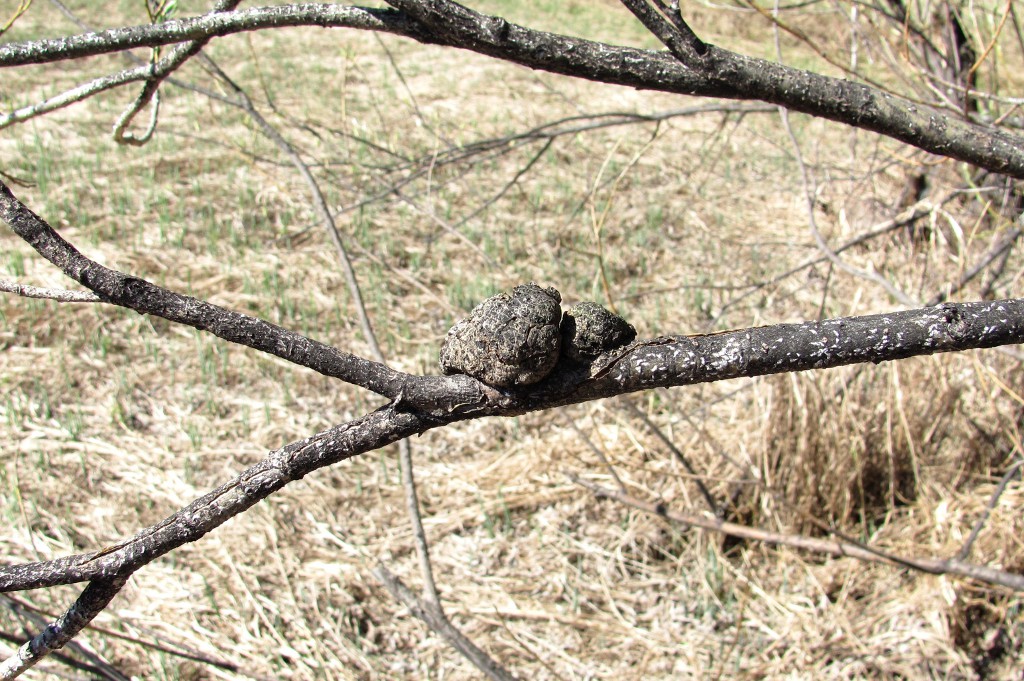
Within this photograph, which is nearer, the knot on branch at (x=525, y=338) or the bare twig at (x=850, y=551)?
the knot on branch at (x=525, y=338)

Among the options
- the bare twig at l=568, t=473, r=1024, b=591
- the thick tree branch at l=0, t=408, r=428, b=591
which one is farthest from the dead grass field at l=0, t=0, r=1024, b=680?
the thick tree branch at l=0, t=408, r=428, b=591

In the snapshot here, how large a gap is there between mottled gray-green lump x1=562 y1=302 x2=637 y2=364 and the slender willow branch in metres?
0.28

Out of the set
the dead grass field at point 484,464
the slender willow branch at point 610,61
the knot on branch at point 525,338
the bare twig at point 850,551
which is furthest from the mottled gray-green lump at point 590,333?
the bare twig at point 850,551

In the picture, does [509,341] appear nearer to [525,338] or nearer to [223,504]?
[525,338]

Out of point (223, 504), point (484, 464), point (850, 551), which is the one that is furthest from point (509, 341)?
point (484, 464)

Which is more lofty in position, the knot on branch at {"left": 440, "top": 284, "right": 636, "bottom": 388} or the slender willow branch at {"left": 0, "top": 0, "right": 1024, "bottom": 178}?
the slender willow branch at {"left": 0, "top": 0, "right": 1024, "bottom": 178}

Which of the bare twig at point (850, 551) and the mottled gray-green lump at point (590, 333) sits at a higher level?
the mottled gray-green lump at point (590, 333)

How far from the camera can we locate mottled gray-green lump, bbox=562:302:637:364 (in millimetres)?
819

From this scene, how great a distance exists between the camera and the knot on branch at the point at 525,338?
0.79 m

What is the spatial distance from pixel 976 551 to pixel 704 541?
884mm

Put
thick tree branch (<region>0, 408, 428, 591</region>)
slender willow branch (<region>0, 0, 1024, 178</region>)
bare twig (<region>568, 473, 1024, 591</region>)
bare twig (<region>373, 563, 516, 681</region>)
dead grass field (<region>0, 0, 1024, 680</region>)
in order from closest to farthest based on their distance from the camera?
1. thick tree branch (<region>0, 408, 428, 591</region>)
2. slender willow branch (<region>0, 0, 1024, 178</region>)
3. bare twig (<region>373, 563, 516, 681</region>)
4. bare twig (<region>568, 473, 1024, 591</region>)
5. dead grass field (<region>0, 0, 1024, 680</region>)

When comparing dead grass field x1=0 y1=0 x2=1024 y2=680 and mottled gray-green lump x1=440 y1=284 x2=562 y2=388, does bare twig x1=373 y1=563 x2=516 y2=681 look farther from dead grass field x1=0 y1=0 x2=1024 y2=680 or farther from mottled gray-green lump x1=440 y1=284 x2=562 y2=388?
mottled gray-green lump x1=440 y1=284 x2=562 y2=388

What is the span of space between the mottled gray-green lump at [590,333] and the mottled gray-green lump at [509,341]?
0.06 feet

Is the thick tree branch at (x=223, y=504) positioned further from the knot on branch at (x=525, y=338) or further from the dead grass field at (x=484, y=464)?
the dead grass field at (x=484, y=464)
